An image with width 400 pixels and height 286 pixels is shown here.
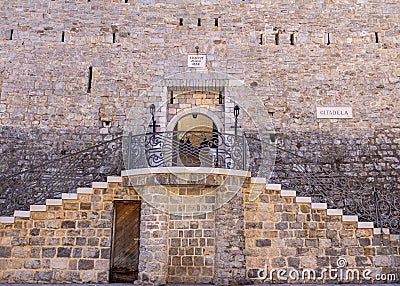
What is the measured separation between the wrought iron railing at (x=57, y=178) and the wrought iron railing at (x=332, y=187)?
11.1ft

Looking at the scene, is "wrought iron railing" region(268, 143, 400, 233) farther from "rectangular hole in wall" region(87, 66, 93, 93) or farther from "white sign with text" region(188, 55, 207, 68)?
"rectangular hole in wall" region(87, 66, 93, 93)

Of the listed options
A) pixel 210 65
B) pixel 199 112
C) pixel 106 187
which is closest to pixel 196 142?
pixel 199 112

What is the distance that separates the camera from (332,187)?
26.3ft

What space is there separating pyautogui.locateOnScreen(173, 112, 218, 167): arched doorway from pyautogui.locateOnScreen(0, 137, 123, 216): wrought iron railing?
1.36 meters

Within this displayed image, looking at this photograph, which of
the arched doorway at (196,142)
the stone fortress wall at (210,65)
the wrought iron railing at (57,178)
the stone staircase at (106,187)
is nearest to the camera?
the stone staircase at (106,187)

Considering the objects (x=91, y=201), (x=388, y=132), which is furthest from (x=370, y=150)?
(x=91, y=201)

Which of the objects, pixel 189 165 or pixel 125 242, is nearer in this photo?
pixel 125 242

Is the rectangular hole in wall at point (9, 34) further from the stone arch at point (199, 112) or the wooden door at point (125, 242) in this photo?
the wooden door at point (125, 242)

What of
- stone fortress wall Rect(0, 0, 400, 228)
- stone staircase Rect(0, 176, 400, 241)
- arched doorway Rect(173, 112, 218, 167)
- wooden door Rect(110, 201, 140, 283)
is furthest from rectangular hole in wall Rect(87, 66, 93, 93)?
wooden door Rect(110, 201, 140, 283)

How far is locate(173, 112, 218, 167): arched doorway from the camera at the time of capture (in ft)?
20.8

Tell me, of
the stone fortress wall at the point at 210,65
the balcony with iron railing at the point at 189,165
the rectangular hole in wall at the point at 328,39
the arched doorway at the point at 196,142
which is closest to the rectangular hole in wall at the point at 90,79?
the stone fortress wall at the point at 210,65

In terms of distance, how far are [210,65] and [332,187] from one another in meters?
3.65

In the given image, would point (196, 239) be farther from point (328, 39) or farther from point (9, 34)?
point (9, 34)

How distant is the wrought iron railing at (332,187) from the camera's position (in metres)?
7.69
